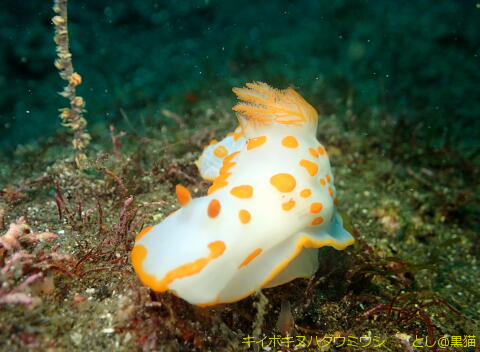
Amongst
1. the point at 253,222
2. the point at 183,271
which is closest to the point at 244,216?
the point at 253,222

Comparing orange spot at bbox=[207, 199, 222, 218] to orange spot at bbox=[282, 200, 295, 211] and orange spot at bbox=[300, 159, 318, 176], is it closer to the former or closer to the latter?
orange spot at bbox=[282, 200, 295, 211]

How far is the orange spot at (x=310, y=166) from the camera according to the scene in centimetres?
291

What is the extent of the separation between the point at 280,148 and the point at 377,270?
1508mm

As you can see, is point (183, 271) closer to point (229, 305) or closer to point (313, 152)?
point (229, 305)

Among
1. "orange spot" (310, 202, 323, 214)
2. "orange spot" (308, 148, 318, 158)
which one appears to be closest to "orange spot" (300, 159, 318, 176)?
"orange spot" (308, 148, 318, 158)

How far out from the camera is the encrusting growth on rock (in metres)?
3.55

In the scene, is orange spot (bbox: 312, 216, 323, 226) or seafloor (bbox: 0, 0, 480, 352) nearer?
seafloor (bbox: 0, 0, 480, 352)

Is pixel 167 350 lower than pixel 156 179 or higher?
higher

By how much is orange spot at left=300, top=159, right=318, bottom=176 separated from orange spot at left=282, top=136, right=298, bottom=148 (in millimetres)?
182

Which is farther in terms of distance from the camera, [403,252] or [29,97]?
[29,97]

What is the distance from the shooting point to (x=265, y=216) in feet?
8.09

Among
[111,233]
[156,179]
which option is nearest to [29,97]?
[156,179]

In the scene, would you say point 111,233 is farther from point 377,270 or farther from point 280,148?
point 377,270

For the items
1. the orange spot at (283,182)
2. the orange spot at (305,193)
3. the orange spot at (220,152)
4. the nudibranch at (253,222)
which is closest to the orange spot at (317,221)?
the nudibranch at (253,222)
